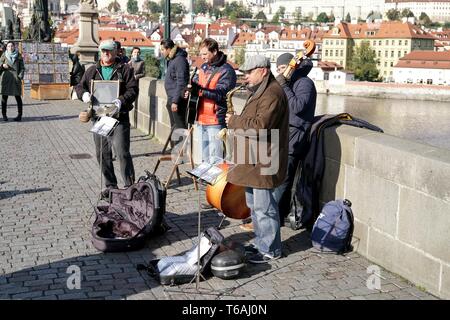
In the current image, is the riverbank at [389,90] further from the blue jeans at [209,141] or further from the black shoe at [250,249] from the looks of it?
the black shoe at [250,249]

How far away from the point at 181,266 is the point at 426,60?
112 metres

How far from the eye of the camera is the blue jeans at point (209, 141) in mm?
7461

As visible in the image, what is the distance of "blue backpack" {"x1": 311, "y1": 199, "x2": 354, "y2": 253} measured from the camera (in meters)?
5.59

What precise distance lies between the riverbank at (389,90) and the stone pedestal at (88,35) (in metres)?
76.2

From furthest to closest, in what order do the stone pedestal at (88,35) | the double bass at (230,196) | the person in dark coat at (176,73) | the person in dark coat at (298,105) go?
1. the stone pedestal at (88,35)
2. the person in dark coat at (176,73)
3. the double bass at (230,196)
4. the person in dark coat at (298,105)

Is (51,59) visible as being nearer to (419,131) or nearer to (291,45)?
(419,131)

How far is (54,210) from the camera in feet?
22.5

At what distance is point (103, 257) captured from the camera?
5.41 metres

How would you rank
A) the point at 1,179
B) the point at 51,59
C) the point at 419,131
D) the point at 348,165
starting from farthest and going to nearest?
1. the point at 419,131
2. the point at 51,59
3. the point at 1,179
4. the point at 348,165

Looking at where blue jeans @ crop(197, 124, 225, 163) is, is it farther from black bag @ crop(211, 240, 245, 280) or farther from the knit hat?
black bag @ crop(211, 240, 245, 280)

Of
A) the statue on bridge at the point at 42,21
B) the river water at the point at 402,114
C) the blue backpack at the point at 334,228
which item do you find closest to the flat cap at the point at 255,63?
the blue backpack at the point at 334,228

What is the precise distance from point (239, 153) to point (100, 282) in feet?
4.64
